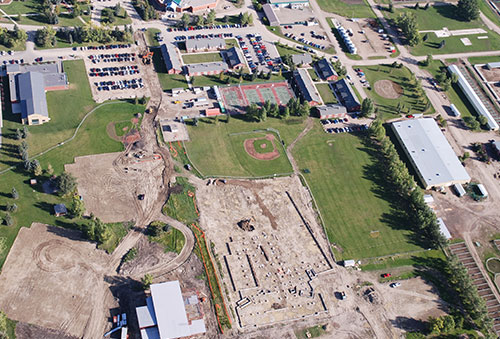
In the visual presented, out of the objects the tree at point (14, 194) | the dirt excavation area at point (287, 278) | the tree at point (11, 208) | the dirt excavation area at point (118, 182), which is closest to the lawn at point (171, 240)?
the dirt excavation area at point (287, 278)

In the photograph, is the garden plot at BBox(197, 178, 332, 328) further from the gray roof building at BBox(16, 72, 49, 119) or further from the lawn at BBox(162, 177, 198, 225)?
the gray roof building at BBox(16, 72, 49, 119)

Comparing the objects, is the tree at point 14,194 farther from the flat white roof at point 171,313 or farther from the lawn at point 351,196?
the lawn at point 351,196

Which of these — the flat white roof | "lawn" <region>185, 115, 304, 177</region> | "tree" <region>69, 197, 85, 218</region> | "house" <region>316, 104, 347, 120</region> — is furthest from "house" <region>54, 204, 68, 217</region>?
"house" <region>316, 104, 347, 120</region>

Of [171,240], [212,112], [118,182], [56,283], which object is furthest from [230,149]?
[56,283]

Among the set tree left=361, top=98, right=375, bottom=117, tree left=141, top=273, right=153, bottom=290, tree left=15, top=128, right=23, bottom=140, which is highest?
tree left=15, top=128, right=23, bottom=140

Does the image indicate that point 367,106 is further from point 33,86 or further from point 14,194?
point 14,194

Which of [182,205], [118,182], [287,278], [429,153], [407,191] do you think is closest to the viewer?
[287,278]
